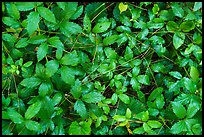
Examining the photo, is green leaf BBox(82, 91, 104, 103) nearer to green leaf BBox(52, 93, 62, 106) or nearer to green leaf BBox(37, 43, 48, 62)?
green leaf BBox(52, 93, 62, 106)

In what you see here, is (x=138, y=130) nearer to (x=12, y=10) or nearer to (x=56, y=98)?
(x=56, y=98)

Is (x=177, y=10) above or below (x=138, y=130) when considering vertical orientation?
above

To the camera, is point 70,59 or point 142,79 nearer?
point 70,59

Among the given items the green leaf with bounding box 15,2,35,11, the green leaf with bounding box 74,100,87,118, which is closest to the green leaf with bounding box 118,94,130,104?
the green leaf with bounding box 74,100,87,118

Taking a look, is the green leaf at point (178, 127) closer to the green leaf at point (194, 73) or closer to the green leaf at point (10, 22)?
the green leaf at point (194, 73)

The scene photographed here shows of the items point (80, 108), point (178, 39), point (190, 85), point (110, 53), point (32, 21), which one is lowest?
point (80, 108)

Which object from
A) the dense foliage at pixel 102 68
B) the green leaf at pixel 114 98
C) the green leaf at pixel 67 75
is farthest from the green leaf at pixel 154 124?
the green leaf at pixel 67 75

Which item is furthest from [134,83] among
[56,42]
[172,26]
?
[56,42]
